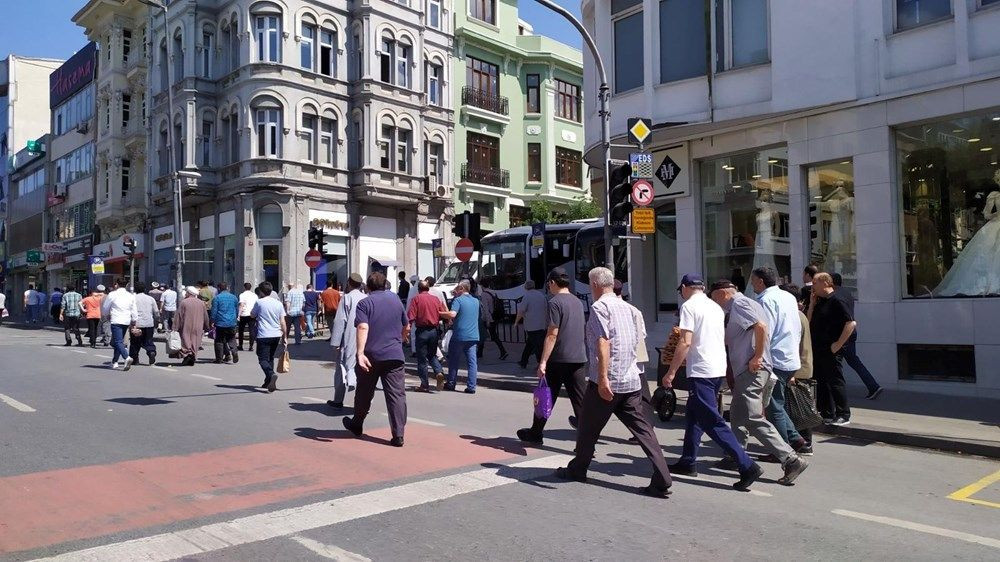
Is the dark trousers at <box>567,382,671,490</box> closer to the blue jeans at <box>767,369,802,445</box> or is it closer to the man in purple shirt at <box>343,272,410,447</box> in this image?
the blue jeans at <box>767,369,802,445</box>

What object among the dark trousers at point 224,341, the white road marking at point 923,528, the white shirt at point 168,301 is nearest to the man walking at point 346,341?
the white road marking at point 923,528

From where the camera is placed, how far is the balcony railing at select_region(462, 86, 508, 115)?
38281 mm

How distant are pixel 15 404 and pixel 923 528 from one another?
10.8 meters

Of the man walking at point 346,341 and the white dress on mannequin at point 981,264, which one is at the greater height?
the white dress on mannequin at point 981,264

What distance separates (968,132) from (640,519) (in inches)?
391

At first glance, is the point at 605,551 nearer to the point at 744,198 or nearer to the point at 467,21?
the point at 744,198

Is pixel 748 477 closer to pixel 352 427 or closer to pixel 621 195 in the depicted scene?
pixel 352 427

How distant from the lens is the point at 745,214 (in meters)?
15.2

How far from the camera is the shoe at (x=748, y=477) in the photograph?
6.34 m

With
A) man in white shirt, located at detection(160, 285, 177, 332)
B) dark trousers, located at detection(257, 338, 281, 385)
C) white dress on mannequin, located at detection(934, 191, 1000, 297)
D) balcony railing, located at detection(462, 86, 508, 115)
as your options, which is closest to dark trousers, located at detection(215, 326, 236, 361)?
dark trousers, located at detection(257, 338, 281, 385)

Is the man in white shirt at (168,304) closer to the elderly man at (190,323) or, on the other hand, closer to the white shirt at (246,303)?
the white shirt at (246,303)

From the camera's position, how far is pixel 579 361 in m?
8.03

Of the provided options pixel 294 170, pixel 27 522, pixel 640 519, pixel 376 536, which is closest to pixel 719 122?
pixel 640 519

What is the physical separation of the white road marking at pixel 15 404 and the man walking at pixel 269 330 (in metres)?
3.16
